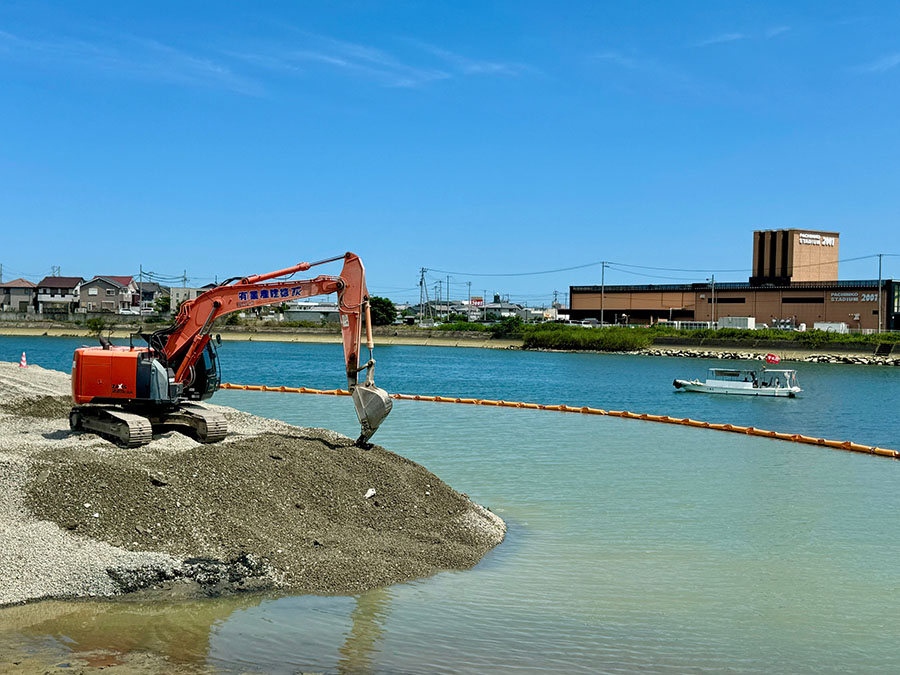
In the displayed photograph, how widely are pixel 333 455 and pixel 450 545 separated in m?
2.76

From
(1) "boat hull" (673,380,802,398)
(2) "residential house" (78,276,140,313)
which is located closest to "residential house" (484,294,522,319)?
(2) "residential house" (78,276,140,313)

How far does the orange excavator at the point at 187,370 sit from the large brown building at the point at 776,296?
80.3 meters

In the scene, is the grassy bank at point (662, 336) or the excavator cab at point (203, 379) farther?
the grassy bank at point (662, 336)

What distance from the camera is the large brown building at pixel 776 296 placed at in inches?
3297

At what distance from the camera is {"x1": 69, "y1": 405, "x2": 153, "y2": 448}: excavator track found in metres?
13.2

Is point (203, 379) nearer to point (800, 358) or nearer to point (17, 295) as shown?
point (800, 358)

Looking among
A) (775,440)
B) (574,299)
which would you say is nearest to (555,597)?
(775,440)

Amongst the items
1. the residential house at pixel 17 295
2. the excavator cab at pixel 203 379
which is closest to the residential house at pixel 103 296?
the residential house at pixel 17 295

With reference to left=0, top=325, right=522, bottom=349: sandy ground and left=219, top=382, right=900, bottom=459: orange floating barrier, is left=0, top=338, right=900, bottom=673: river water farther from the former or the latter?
left=0, top=325, right=522, bottom=349: sandy ground

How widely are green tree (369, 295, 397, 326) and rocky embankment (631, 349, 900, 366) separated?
115 ft

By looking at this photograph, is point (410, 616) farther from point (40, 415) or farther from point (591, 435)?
point (591, 435)

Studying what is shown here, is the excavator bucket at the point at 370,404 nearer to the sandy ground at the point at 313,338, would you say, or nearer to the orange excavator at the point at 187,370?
the orange excavator at the point at 187,370

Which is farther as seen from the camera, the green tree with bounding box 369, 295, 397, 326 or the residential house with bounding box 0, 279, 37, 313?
the residential house with bounding box 0, 279, 37, 313

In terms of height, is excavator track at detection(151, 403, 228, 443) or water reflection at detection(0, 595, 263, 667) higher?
excavator track at detection(151, 403, 228, 443)
